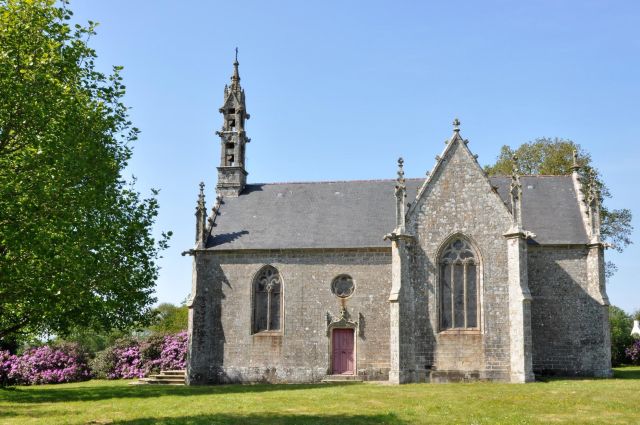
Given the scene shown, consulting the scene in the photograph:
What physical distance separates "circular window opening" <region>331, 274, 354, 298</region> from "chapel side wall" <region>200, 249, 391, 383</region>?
0.72 feet

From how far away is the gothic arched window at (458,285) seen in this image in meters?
27.5

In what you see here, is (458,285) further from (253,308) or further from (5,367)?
(5,367)

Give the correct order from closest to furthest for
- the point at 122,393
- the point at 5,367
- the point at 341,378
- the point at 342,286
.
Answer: the point at 122,393, the point at 341,378, the point at 342,286, the point at 5,367

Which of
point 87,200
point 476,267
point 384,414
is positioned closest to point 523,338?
point 476,267

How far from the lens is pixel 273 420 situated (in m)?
16.8

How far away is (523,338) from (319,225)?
11.2 meters

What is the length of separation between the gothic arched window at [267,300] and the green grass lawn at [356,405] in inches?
199

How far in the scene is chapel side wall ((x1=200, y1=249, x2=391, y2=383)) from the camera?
29734mm

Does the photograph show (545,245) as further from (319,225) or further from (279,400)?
(279,400)

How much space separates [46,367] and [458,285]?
81.5 feet

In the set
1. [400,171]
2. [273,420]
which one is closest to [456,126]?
[400,171]

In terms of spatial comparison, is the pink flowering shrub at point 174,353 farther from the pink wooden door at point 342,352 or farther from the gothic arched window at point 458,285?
the gothic arched window at point 458,285

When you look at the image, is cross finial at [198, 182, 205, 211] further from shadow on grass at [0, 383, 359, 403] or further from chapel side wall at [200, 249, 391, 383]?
shadow on grass at [0, 383, 359, 403]

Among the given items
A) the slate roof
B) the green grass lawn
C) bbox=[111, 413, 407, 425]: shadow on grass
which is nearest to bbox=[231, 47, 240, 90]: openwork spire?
the slate roof
